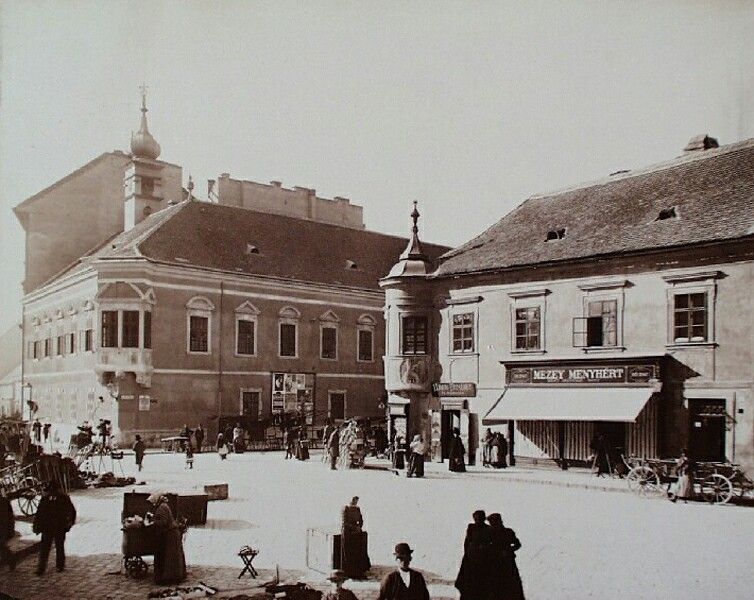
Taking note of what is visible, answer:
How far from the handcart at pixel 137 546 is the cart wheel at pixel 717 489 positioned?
8017 mm

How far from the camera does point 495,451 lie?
1731cm

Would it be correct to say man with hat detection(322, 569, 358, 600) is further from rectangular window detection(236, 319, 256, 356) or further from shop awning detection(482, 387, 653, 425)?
rectangular window detection(236, 319, 256, 356)

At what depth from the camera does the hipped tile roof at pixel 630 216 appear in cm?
1179

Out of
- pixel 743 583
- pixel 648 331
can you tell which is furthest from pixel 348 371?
pixel 743 583

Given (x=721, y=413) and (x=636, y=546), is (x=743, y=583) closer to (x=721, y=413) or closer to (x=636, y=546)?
(x=636, y=546)

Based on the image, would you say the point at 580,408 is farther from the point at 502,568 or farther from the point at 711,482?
the point at 502,568

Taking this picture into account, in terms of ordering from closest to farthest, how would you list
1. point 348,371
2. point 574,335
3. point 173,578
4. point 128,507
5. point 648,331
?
point 173,578 < point 128,507 < point 648,331 < point 574,335 < point 348,371

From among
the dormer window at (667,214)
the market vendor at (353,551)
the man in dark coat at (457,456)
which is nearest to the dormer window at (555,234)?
the dormer window at (667,214)

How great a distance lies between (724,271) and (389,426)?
341 inches

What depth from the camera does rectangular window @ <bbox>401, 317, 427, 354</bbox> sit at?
18.8 m

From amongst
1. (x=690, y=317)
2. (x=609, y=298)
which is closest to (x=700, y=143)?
(x=690, y=317)

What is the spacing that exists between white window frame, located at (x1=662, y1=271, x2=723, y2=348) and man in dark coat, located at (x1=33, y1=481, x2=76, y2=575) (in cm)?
1023

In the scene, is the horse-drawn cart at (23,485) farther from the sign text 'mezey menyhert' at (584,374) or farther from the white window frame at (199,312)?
the white window frame at (199,312)

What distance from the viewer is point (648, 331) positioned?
15188 millimetres
